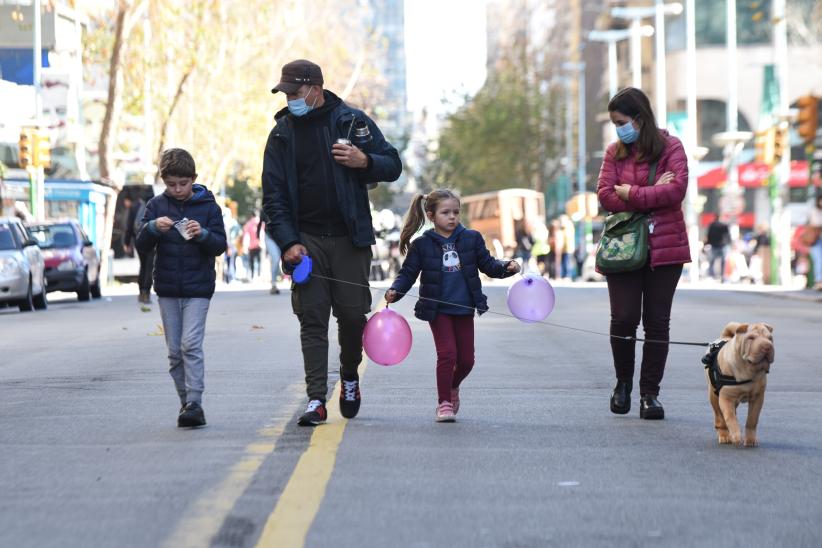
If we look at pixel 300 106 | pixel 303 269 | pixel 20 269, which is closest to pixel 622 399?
pixel 303 269

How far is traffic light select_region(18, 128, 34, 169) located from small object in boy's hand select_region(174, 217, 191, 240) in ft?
106

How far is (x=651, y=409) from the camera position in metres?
9.95

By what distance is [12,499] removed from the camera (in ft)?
23.5

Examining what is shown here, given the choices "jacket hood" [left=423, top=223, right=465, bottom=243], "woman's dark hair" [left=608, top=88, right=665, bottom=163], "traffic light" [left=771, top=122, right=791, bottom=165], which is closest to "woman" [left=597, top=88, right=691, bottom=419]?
"woman's dark hair" [left=608, top=88, right=665, bottom=163]

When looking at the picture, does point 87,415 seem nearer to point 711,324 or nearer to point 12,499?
point 12,499

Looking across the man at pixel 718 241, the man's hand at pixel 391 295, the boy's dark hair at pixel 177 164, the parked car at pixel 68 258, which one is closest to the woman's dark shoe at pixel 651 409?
the man's hand at pixel 391 295

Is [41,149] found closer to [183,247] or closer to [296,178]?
[183,247]

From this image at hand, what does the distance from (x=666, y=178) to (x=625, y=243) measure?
16.0 inches

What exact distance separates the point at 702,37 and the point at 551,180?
2271 cm

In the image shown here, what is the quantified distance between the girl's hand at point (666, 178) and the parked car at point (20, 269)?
18329mm

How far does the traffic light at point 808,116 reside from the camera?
1294 inches

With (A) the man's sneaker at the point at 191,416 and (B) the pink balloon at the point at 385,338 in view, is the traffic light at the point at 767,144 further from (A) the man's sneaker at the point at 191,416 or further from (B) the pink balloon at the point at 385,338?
(A) the man's sneaker at the point at 191,416

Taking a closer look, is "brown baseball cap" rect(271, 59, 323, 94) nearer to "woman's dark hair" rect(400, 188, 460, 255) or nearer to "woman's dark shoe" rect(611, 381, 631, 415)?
"woman's dark hair" rect(400, 188, 460, 255)

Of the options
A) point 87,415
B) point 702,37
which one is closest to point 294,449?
point 87,415
